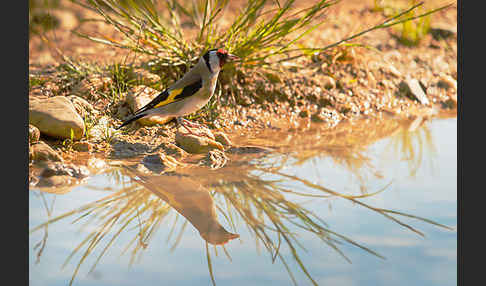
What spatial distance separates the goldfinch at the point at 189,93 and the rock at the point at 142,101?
201 mm

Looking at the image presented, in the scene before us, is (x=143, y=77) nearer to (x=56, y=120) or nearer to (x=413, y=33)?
(x=56, y=120)

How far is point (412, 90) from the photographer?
546 centimetres

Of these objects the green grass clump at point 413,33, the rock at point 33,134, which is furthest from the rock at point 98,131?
the green grass clump at point 413,33

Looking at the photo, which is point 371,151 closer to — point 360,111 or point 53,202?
point 360,111

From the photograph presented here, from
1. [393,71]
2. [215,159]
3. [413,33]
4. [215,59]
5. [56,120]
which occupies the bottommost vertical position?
[215,159]

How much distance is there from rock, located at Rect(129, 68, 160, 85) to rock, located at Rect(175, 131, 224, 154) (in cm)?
101

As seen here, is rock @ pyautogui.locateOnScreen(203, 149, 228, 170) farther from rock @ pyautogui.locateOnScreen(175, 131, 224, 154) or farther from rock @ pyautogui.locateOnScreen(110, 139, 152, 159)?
rock @ pyautogui.locateOnScreen(110, 139, 152, 159)

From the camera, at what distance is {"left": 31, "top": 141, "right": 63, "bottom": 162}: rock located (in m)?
3.23

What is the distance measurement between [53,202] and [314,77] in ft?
10.6

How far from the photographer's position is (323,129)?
450 centimetres

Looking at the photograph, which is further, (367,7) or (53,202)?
(367,7)

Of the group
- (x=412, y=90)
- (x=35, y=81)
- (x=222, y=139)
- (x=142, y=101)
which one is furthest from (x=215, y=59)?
(x=412, y=90)

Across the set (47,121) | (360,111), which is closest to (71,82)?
(47,121)

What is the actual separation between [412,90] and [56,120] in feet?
11.9
